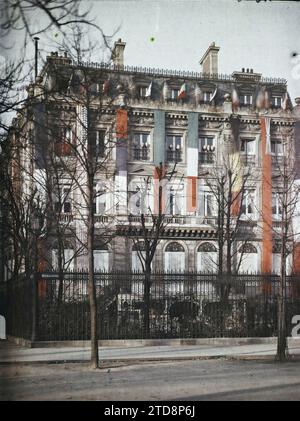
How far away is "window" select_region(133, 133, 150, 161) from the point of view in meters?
9.63

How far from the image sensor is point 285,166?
392 inches

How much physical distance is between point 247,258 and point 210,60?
3.06m

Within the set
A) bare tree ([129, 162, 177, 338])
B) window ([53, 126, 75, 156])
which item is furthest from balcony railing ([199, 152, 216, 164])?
window ([53, 126, 75, 156])

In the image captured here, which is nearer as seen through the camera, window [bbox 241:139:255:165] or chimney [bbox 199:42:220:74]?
chimney [bbox 199:42:220:74]

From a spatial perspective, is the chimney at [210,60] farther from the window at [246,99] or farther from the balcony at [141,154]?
the balcony at [141,154]

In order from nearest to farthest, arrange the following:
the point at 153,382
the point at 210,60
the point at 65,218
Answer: the point at 153,382 < the point at 210,60 < the point at 65,218

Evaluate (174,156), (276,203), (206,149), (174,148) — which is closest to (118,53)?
(174,148)

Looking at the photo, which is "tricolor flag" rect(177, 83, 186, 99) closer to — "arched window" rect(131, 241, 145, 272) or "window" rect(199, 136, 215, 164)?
"window" rect(199, 136, 215, 164)

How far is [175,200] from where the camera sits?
9641 millimetres

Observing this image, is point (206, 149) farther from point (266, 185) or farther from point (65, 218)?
point (65, 218)

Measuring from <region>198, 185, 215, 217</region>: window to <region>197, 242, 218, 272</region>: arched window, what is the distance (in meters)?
0.50

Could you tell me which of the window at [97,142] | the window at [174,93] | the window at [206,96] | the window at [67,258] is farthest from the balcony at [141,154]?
the window at [67,258]

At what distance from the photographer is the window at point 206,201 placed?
974 centimetres
